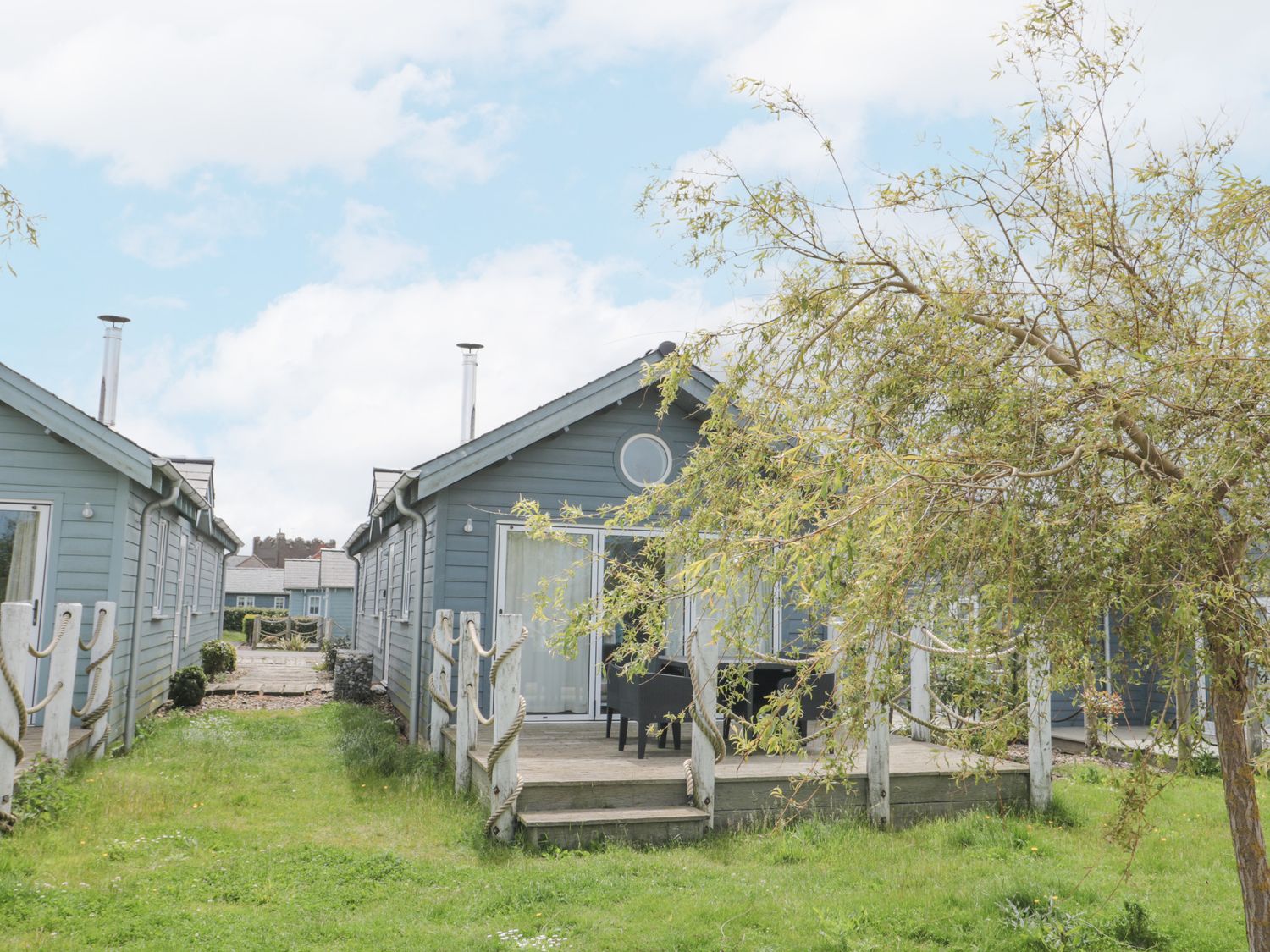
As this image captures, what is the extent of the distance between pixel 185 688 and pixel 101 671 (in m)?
5.61

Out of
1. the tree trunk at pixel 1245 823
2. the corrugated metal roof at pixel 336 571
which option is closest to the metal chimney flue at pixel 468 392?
the tree trunk at pixel 1245 823

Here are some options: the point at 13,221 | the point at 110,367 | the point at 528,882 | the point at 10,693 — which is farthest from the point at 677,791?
the point at 110,367

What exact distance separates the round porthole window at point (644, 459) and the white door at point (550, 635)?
0.82 meters

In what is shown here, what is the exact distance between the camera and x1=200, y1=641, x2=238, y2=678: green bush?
18.2 m

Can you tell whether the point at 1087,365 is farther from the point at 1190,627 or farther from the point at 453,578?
the point at 453,578

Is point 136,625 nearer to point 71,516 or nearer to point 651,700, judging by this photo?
point 71,516

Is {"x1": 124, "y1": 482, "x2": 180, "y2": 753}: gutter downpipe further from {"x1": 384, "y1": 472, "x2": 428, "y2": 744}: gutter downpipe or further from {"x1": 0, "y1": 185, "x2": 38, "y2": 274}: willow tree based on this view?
{"x1": 0, "y1": 185, "x2": 38, "y2": 274}: willow tree

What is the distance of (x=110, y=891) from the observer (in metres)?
5.10

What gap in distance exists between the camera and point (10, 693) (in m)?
6.20

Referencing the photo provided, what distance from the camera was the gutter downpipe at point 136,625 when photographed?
32.3 ft

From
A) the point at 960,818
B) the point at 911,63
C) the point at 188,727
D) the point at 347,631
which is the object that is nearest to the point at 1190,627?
the point at 911,63

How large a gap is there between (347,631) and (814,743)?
30994mm

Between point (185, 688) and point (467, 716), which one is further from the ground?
point (467, 716)

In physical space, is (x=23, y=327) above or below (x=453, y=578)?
above
